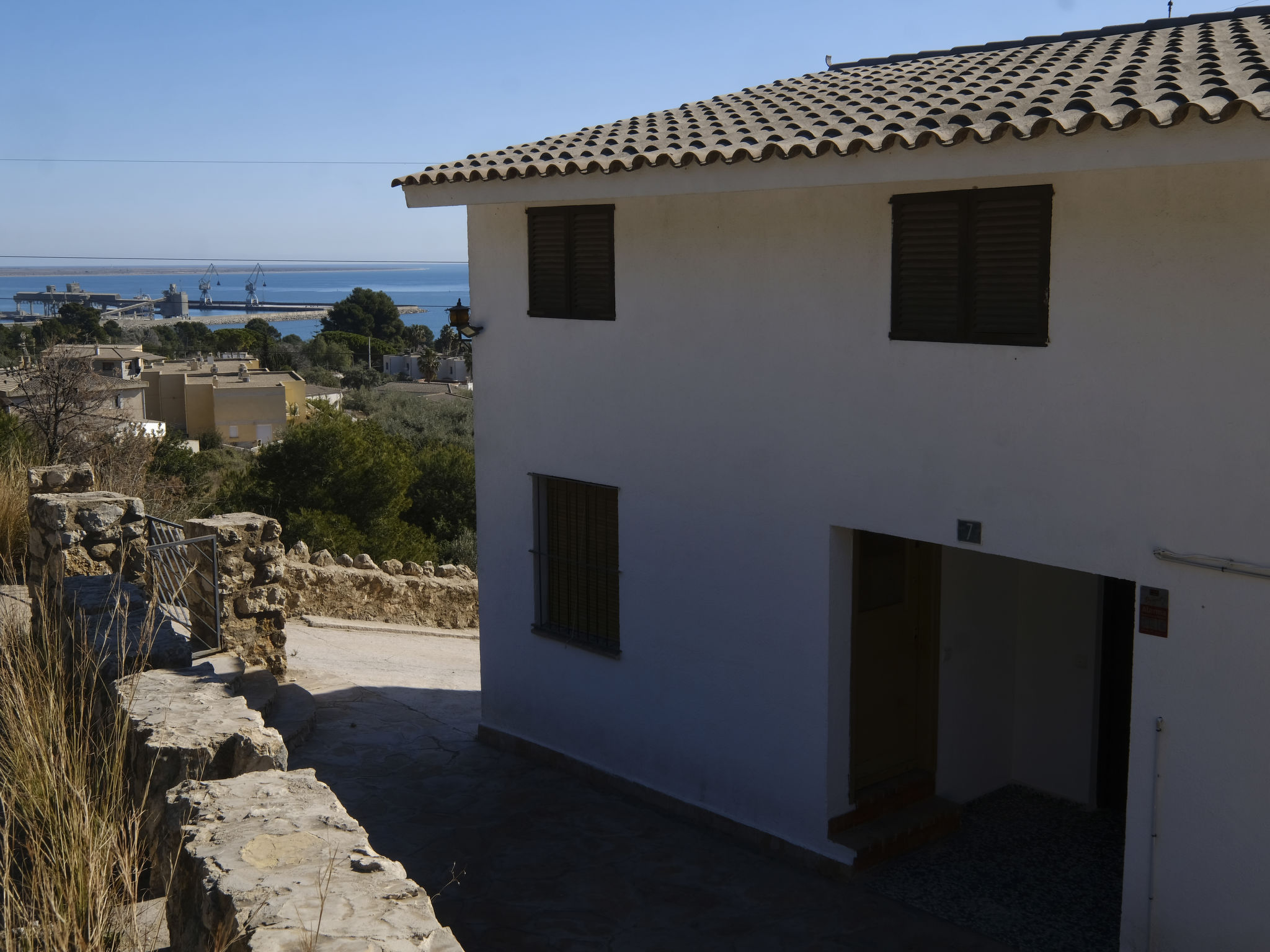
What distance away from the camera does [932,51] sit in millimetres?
9992

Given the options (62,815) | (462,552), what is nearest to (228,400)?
(462,552)

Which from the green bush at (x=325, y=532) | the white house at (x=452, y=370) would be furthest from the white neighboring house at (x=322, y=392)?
the green bush at (x=325, y=532)

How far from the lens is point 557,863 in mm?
7516

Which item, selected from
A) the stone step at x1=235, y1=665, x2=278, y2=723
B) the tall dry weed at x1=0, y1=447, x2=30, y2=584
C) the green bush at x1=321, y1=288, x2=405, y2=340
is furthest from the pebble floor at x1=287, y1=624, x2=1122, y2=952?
the green bush at x1=321, y1=288, x2=405, y2=340

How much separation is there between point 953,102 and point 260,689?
7.12 m

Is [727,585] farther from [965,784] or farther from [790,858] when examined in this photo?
[965,784]

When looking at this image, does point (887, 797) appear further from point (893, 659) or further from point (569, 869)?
point (569, 869)

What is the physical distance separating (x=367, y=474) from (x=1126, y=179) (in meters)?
22.9

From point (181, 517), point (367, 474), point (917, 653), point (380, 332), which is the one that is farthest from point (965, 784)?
point (380, 332)

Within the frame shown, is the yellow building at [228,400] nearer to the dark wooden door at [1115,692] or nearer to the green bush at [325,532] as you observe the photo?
the green bush at [325,532]

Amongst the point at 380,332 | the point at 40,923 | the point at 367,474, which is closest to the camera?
the point at 40,923

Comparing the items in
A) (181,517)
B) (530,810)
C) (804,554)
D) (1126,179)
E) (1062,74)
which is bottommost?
(530,810)

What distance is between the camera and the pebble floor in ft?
21.6

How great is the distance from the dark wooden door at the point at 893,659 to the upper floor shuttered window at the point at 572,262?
2589 millimetres
